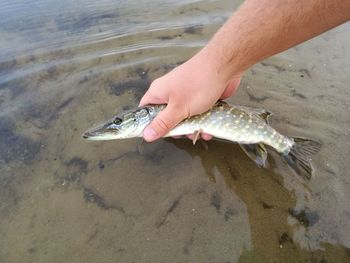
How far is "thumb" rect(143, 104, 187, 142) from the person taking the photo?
2.84 meters

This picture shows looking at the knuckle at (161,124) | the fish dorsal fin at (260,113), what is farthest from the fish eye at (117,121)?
the fish dorsal fin at (260,113)

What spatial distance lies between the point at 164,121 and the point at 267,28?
106cm

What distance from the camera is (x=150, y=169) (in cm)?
334

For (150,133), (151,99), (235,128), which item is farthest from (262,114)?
(150,133)

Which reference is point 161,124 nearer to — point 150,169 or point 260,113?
point 150,169

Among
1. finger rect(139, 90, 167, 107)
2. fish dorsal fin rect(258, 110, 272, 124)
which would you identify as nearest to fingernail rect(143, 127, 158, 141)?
finger rect(139, 90, 167, 107)

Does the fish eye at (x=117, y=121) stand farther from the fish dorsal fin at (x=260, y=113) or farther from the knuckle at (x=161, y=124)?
the fish dorsal fin at (x=260, y=113)

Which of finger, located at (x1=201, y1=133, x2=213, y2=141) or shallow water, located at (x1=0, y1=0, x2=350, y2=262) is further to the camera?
finger, located at (x1=201, y1=133, x2=213, y2=141)

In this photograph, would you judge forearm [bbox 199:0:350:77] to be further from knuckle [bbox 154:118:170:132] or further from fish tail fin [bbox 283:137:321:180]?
fish tail fin [bbox 283:137:321:180]

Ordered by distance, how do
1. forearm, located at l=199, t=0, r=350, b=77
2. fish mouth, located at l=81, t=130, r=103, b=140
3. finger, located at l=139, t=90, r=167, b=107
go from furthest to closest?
finger, located at l=139, t=90, r=167, b=107 < fish mouth, located at l=81, t=130, r=103, b=140 < forearm, located at l=199, t=0, r=350, b=77

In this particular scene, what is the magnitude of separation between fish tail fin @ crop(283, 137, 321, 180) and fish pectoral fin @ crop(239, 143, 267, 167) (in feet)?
0.83

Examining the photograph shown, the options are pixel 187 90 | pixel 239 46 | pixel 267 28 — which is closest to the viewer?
pixel 267 28

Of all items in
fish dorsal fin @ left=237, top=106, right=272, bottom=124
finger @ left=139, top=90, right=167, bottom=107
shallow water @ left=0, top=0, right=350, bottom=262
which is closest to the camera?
shallow water @ left=0, top=0, right=350, bottom=262

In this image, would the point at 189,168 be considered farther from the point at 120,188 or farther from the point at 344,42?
the point at 344,42
